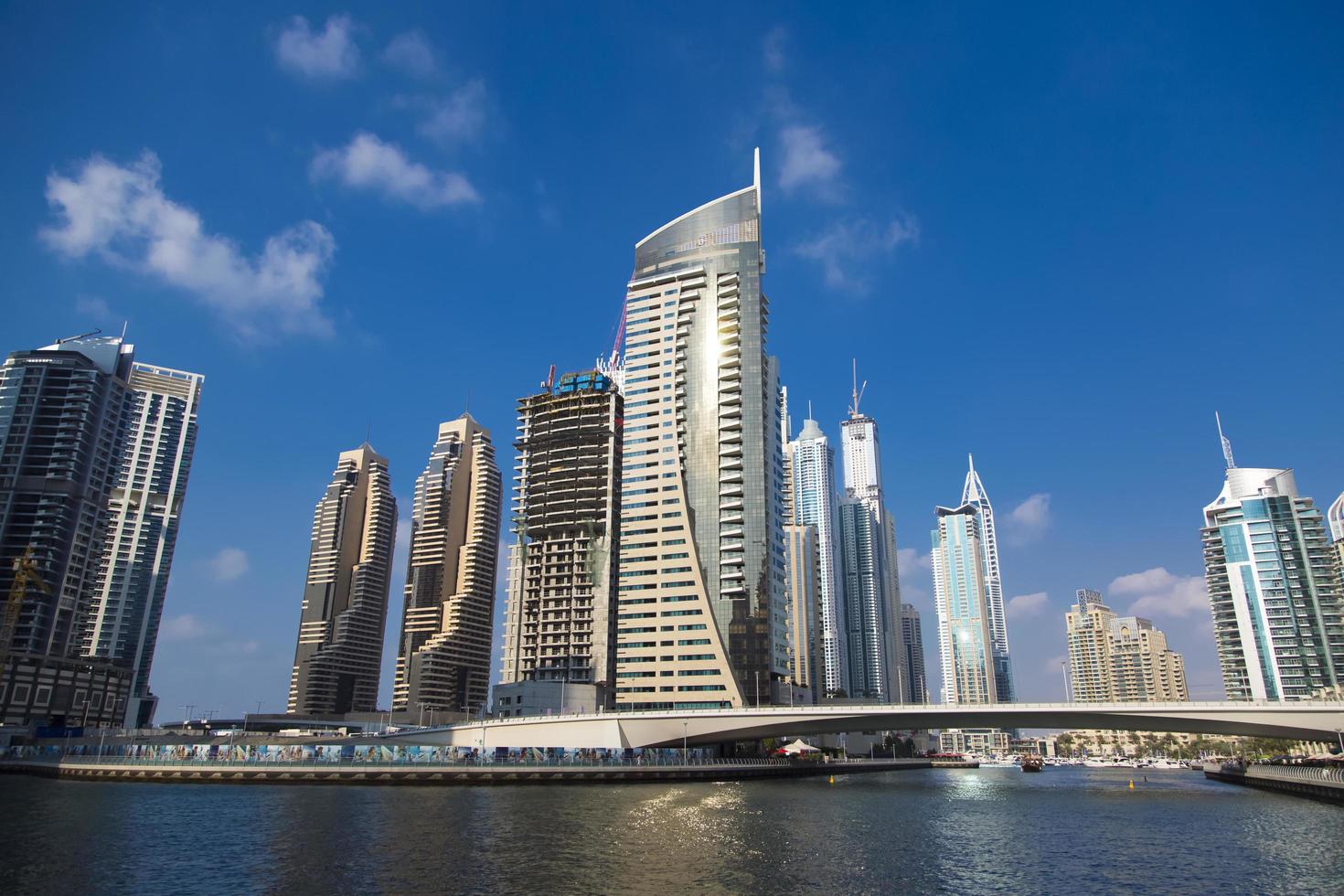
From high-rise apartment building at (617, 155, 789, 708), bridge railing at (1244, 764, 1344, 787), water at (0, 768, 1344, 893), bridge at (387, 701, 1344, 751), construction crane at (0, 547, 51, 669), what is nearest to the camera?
water at (0, 768, 1344, 893)

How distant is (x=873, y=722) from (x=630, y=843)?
3181 inches

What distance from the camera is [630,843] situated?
5891 centimetres

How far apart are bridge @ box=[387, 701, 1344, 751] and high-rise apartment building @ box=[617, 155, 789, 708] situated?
2696cm

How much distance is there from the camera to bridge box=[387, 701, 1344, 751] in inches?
4419

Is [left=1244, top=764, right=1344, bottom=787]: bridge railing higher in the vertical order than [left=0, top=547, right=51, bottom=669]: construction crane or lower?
lower

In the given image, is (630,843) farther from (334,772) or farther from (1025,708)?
(1025,708)

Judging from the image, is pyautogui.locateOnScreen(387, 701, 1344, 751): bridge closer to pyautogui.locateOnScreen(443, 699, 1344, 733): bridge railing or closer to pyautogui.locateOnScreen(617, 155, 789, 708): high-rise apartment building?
pyautogui.locateOnScreen(443, 699, 1344, 733): bridge railing

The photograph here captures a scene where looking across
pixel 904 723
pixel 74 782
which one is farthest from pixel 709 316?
pixel 74 782

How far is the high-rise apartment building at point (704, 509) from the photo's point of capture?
173000mm

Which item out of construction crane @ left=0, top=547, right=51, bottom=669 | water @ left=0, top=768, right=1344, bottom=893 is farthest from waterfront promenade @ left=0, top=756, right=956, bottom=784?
construction crane @ left=0, top=547, right=51, bottom=669

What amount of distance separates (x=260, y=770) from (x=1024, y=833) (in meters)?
90.1

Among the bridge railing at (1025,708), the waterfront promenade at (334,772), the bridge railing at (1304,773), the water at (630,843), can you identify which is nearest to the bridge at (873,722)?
the bridge railing at (1025,708)

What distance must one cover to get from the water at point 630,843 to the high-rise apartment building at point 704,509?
7403 centimetres

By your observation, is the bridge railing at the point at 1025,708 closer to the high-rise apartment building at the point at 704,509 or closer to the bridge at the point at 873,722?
the bridge at the point at 873,722
